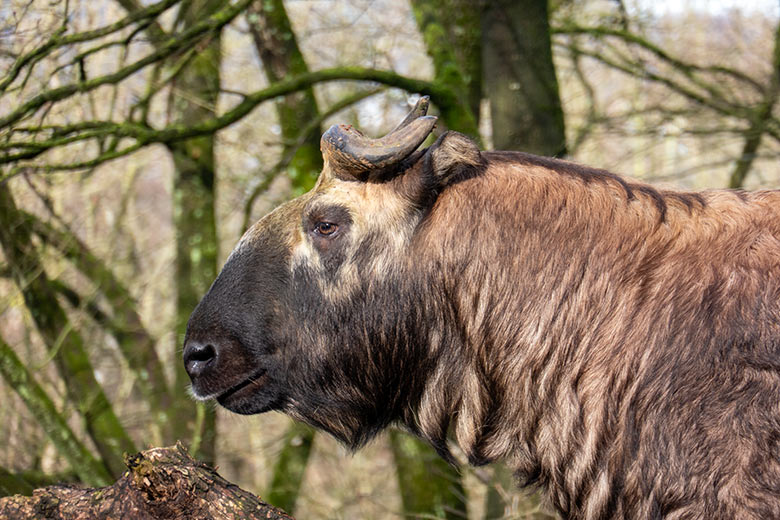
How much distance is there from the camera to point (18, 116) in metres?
5.02

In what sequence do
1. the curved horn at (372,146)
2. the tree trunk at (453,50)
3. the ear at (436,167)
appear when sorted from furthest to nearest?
the tree trunk at (453,50) → the ear at (436,167) → the curved horn at (372,146)

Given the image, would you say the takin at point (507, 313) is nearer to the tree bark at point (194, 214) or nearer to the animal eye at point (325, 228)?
the animal eye at point (325, 228)

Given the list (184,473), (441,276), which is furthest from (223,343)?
(441,276)

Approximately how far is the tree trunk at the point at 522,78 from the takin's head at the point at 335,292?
3.44m

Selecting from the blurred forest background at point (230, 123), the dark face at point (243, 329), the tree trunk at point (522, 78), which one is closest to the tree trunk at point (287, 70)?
the blurred forest background at point (230, 123)

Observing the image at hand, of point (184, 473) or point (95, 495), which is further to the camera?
point (95, 495)

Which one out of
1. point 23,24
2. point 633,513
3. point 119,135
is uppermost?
point 23,24

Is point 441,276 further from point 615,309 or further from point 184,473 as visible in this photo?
point 184,473

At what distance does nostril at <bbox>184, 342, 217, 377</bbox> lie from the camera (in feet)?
11.3

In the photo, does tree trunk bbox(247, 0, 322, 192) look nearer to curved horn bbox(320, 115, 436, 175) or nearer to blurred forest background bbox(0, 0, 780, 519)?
blurred forest background bbox(0, 0, 780, 519)

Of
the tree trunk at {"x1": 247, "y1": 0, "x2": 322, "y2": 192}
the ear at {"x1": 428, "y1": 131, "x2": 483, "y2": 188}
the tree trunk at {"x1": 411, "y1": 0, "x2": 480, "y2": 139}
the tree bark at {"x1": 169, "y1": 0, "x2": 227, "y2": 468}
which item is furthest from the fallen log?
the tree trunk at {"x1": 247, "y1": 0, "x2": 322, "y2": 192}

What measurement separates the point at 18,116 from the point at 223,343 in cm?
250

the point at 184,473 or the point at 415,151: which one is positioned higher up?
the point at 415,151

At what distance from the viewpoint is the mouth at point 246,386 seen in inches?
137
